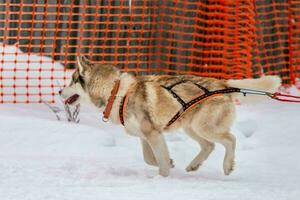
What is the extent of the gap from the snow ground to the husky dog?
285mm

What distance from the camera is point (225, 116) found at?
21.2 ft

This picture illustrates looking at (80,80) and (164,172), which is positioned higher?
(80,80)

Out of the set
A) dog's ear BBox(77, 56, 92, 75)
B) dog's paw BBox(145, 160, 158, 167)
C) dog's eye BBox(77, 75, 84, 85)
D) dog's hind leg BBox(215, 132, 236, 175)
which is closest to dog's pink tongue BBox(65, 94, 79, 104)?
dog's eye BBox(77, 75, 84, 85)

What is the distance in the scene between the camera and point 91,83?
6.61m

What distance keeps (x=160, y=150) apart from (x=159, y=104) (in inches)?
16.0

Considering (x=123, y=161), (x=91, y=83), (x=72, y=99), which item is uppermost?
(x=91, y=83)

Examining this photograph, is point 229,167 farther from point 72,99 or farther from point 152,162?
point 72,99

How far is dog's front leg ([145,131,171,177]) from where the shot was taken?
6355 millimetres

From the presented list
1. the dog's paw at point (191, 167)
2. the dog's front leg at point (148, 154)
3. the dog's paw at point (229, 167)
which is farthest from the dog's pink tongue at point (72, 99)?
the dog's paw at point (229, 167)

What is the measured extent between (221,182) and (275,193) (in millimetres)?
605

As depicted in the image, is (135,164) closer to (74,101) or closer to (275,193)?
(74,101)

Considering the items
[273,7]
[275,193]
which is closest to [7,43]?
[273,7]

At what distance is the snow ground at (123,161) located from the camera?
18.6 feet

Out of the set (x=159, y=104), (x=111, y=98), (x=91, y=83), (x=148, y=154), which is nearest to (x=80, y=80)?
(x=91, y=83)
